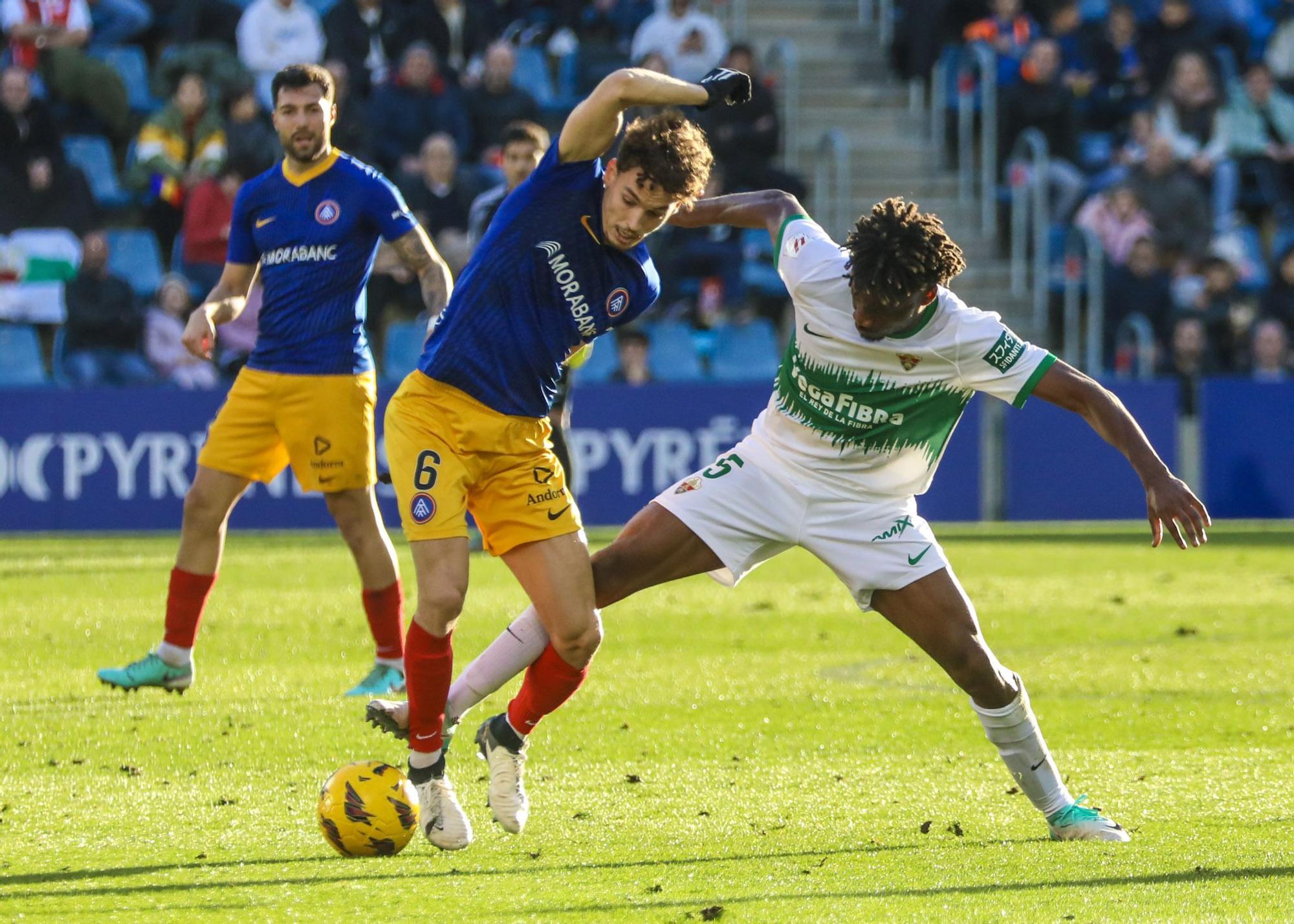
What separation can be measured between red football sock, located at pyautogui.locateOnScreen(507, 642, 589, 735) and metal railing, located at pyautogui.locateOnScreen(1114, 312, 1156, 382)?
1242cm

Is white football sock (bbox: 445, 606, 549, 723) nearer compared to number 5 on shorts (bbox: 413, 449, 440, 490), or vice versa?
number 5 on shorts (bbox: 413, 449, 440, 490)

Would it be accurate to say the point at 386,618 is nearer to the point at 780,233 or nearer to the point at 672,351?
the point at 780,233

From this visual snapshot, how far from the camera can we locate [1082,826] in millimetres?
Answer: 5117

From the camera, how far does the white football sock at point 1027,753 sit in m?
5.24

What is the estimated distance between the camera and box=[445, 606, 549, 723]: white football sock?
554 centimetres

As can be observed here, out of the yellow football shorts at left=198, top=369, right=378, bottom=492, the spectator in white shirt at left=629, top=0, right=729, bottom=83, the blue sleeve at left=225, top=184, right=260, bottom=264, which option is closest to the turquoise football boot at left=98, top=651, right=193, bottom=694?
the yellow football shorts at left=198, top=369, right=378, bottom=492

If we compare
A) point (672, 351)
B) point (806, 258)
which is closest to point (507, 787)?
point (806, 258)

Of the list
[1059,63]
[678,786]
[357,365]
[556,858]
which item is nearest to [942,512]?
[1059,63]

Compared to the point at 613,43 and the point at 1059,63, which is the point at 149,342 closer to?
the point at 613,43

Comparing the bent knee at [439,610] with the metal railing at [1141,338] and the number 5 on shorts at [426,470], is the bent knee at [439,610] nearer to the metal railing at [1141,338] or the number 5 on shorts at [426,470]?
the number 5 on shorts at [426,470]

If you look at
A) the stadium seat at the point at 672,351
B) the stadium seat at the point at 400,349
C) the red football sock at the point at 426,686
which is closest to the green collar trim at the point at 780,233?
the red football sock at the point at 426,686

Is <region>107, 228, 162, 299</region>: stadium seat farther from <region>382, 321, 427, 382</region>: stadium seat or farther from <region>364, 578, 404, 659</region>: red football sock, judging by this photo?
<region>364, 578, 404, 659</region>: red football sock

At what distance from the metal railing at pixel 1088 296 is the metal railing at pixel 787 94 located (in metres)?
2.93

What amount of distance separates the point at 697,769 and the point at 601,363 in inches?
423
